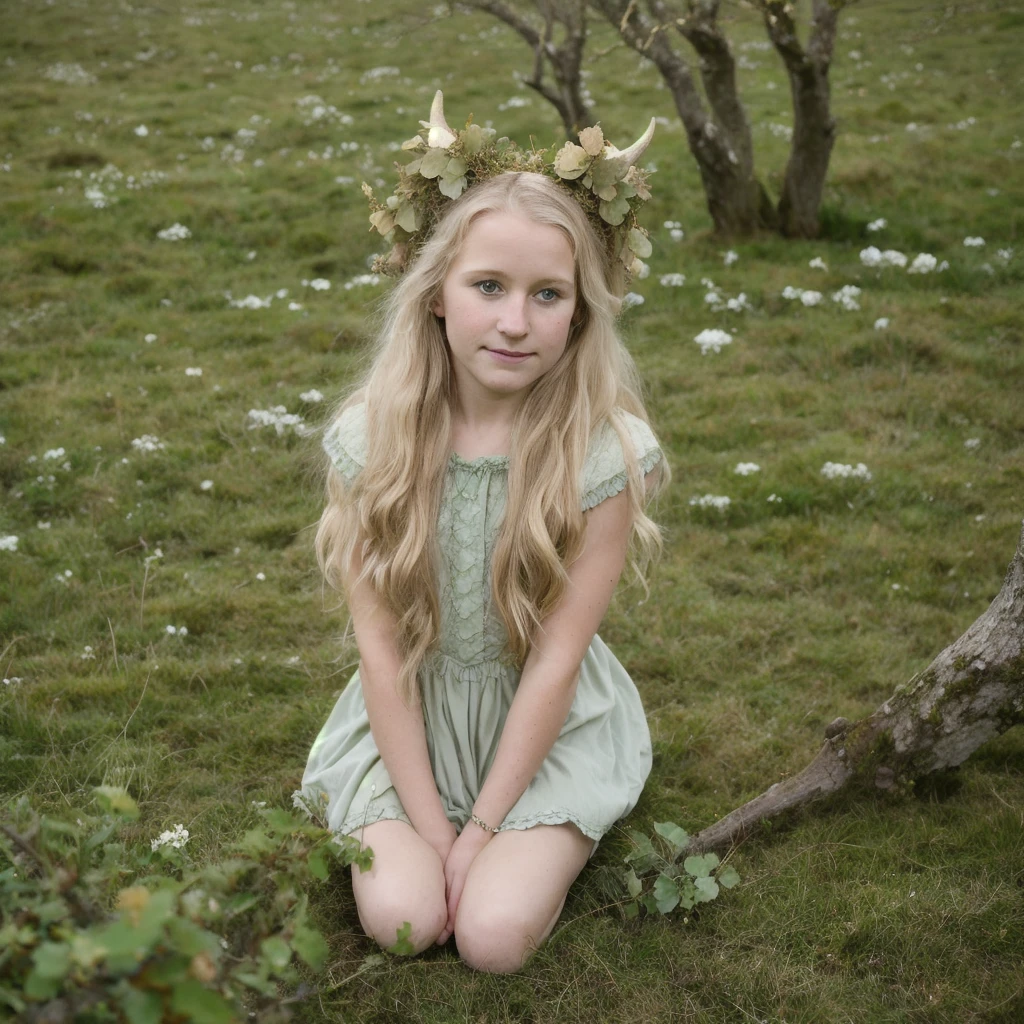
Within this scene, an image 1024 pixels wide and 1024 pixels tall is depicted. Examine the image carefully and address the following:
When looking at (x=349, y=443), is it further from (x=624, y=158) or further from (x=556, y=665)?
(x=624, y=158)

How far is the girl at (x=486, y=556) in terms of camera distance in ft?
10.4

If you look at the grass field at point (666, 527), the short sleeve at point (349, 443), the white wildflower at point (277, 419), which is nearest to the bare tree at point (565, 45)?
the grass field at point (666, 527)

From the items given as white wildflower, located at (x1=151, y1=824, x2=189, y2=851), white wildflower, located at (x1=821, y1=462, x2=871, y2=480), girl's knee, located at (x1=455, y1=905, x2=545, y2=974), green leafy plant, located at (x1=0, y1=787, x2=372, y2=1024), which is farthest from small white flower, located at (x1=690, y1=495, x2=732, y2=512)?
green leafy plant, located at (x1=0, y1=787, x2=372, y2=1024)

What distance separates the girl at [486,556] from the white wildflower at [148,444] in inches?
122

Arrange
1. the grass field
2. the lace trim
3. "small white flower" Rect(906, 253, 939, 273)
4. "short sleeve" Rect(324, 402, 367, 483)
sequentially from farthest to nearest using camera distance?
"small white flower" Rect(906, 253, 939, 273) → "short sleeve" Rect(324, 402, 367, 483) → the lace trim → the grass field

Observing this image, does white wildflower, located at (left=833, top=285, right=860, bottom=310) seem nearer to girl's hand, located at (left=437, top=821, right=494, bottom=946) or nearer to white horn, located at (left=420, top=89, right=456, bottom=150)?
white horn, located at (left=420, top=89, right=456, bottom=150)

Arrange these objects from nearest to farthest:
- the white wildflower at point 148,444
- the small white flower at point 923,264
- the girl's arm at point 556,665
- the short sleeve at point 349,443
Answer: the girl's arm at point 556,665
the short sleeve at point 349,443
the white wildflower at point 148,444
the small white flower at point 923,264

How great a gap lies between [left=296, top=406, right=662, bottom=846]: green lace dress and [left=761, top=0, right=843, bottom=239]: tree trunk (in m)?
6.48

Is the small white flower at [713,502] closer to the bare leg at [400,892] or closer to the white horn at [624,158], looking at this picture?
the white horn at [624,158]

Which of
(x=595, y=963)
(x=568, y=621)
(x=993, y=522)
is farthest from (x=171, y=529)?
(x=993, y=522)

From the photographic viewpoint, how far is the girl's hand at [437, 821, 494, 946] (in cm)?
313

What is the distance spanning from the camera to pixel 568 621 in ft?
11.2

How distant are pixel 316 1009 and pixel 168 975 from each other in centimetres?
158

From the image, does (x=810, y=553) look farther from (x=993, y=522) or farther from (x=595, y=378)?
(x=595, y=378)
